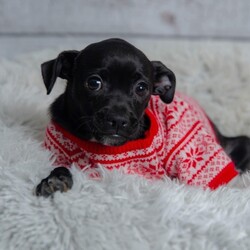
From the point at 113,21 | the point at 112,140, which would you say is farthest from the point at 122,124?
the point at 113,21

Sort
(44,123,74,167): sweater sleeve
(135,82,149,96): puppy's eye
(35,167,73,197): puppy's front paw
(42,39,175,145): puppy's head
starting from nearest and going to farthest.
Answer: (35,167,73,197): puppy's front paw → (42,39,175,145): puppy's head → (135,82,149,96): puppy's eye → (44,123,74,167): sweater sleeve

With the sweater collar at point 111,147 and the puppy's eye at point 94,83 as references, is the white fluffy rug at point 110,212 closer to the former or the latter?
the sweater collar at point 111,147

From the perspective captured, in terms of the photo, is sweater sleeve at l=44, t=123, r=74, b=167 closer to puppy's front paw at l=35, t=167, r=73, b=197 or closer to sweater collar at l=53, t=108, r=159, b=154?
sweater collar at l=53, t=108, r=159, b=154

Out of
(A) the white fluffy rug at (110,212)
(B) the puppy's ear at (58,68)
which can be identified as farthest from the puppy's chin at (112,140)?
(B) the puppy's ear at (58,68)

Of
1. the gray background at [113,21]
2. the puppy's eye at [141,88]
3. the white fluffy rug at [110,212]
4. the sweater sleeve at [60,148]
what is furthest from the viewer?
the gray background at [113,21]

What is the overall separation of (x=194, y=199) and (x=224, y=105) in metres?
1.27

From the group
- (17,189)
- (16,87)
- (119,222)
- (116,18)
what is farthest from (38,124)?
(116,18)

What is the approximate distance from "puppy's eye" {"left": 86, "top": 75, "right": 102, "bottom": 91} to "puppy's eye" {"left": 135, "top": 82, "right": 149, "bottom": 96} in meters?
0.12

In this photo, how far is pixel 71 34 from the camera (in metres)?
3.00

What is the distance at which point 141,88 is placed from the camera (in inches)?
66.4

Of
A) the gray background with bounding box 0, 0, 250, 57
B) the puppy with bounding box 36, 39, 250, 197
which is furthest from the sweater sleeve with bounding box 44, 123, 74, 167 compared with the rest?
the gray background with bounding box 0, 0, 250, 57

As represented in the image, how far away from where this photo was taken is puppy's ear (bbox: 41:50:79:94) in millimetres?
1665

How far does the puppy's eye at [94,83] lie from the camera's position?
5.33ft

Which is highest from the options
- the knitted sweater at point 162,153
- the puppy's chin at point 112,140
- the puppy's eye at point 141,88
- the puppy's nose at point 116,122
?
the puppy's eye at point 141,88
